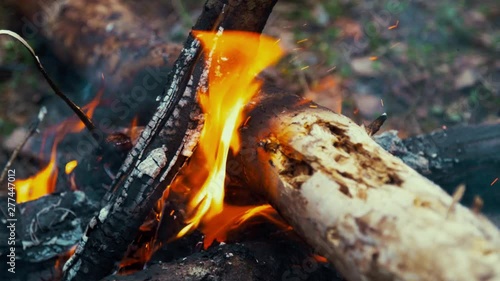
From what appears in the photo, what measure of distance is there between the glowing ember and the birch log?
103mm

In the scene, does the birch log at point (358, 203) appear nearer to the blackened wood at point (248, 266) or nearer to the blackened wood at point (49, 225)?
the blackened wood at point (248, 266)

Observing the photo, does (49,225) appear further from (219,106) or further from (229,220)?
(219,106)

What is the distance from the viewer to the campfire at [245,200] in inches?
52.7

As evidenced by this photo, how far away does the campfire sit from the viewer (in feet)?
4.39

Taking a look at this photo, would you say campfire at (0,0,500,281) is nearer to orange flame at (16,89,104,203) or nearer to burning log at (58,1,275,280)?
burning log at (58,1,275,280)

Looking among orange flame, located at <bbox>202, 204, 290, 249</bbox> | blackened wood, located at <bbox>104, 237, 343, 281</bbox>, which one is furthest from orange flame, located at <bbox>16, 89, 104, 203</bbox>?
blackened wood, located at <bbox>104, 237, 343, 281</bbox>

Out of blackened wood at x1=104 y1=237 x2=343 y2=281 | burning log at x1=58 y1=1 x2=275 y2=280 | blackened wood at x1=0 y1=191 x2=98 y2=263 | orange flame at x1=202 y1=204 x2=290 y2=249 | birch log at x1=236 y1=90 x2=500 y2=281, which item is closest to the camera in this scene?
birch log at x1=236 y1=90 x2=500 y2=281

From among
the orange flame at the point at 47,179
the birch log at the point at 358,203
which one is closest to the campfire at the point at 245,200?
the birch log at the point at 358,203

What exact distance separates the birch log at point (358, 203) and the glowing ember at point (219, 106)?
0.10 metres

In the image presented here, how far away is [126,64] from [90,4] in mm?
781

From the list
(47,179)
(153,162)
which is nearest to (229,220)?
(153,162)

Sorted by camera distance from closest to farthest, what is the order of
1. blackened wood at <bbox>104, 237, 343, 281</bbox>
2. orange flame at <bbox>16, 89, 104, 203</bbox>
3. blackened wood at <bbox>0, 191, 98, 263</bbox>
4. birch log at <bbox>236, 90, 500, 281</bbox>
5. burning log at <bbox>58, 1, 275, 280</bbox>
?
birch log at <bbox>236, 90, 500, 281</bbox>, blackened wood at <bbox>104, 237, 343, 281</bbox>, burning log at <bbox>58, 1, 275, 280</bbox>, blackened wood at <bbox>0, 191, 98, 263</bbox>, orange flame at <bbox>16, 89, 104, 203</bbox>

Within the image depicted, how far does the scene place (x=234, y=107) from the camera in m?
2.05

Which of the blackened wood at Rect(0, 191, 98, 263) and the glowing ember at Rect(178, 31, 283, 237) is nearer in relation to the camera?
the glowing ember at Rect(178, 31, 283, 237)
